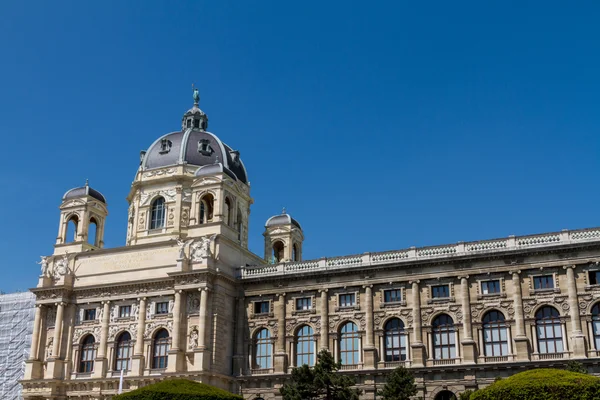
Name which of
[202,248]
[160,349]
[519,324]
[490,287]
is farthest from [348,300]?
[160,349]

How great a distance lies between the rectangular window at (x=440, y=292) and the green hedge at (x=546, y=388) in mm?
23805

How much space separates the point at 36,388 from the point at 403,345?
3164 centimetres

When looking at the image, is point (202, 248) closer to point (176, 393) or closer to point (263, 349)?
point (263, 349)


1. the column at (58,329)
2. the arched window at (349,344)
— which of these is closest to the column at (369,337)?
the arched window at (349,344)

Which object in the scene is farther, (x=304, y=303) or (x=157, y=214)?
(x=157, y=214)

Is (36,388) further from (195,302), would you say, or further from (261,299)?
(261,299)

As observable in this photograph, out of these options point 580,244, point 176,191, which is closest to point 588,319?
point 580,244

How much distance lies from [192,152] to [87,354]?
72.9 ft

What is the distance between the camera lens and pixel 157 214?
237 ft

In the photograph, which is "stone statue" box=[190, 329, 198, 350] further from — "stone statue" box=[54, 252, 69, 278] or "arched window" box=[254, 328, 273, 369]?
"stone statue" box=[54, 252, 69, 278]

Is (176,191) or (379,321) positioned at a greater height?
(176,191)

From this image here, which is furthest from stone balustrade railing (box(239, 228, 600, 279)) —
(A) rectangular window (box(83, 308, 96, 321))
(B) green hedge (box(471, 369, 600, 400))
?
(B) green hedge (box(471, 369, 600, 400))

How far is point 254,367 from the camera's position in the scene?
6022 cm

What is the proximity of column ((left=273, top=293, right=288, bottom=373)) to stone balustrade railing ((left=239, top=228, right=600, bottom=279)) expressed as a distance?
2580 millimetres
